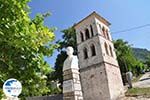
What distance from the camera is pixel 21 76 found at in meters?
6.89

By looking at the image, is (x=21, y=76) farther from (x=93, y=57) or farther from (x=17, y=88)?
(x=93, y=57)

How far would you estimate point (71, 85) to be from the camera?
7.53 m

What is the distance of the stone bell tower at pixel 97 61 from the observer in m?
26.4

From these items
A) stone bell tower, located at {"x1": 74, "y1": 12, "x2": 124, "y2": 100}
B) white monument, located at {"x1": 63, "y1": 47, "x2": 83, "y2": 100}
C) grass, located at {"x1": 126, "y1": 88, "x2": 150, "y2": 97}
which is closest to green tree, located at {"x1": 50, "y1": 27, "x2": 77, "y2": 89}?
stone bell tower, located at {"x1": 74, "y1": 12, "x2": 124, "y2": 100}

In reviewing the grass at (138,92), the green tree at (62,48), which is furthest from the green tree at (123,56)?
the grass at (138,92)

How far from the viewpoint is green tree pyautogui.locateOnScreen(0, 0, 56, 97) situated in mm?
6340

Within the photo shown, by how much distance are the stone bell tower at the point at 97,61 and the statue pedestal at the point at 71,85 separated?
60.7 feet

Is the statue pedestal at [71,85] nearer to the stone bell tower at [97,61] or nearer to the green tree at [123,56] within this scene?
the stone bell tower at [97,61]

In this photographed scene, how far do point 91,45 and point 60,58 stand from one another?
807 centimetres

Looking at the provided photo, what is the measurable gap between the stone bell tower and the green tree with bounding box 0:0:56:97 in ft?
63.1

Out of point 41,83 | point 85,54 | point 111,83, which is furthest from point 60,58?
point 41,83
